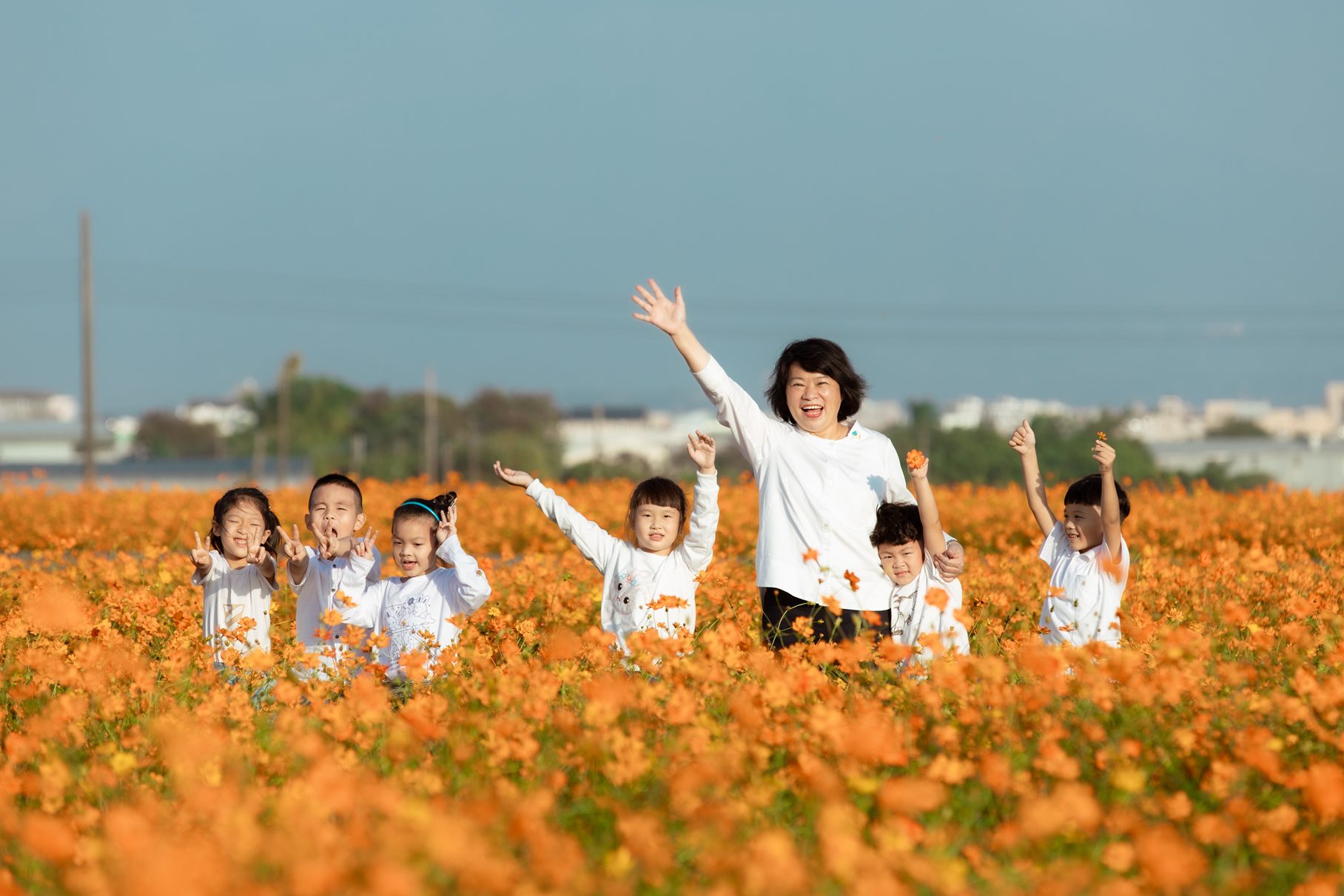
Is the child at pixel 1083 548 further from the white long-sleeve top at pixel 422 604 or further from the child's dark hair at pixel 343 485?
the child's dark hair at pixel 343 485

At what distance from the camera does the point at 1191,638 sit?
333 cm

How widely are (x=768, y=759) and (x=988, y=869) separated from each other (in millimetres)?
925

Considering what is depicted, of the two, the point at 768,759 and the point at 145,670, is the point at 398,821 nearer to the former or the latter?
the point at 768,759

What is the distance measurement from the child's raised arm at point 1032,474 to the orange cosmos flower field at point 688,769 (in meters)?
0.35

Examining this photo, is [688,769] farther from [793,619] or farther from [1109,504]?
[1109,504]

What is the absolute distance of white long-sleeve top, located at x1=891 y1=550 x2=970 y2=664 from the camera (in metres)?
4.32

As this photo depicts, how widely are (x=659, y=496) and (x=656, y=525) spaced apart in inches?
3.9

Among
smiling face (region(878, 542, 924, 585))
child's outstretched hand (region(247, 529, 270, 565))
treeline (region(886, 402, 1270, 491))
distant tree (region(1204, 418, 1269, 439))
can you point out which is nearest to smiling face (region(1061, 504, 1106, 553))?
smiling face (region(878, 542, 924, 585))

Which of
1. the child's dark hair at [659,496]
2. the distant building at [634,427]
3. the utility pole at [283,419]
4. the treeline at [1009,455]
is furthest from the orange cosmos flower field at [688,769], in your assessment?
the distant building at [634,427]

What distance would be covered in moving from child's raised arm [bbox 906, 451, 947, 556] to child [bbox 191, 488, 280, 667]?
2312 millimetres

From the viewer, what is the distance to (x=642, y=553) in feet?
15.2

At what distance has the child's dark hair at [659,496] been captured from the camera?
15.1ft

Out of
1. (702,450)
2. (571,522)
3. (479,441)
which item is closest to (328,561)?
(571,522)

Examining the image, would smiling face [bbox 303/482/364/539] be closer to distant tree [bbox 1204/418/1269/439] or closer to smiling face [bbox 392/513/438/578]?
smiling face [bbox 392/513/438/578]
